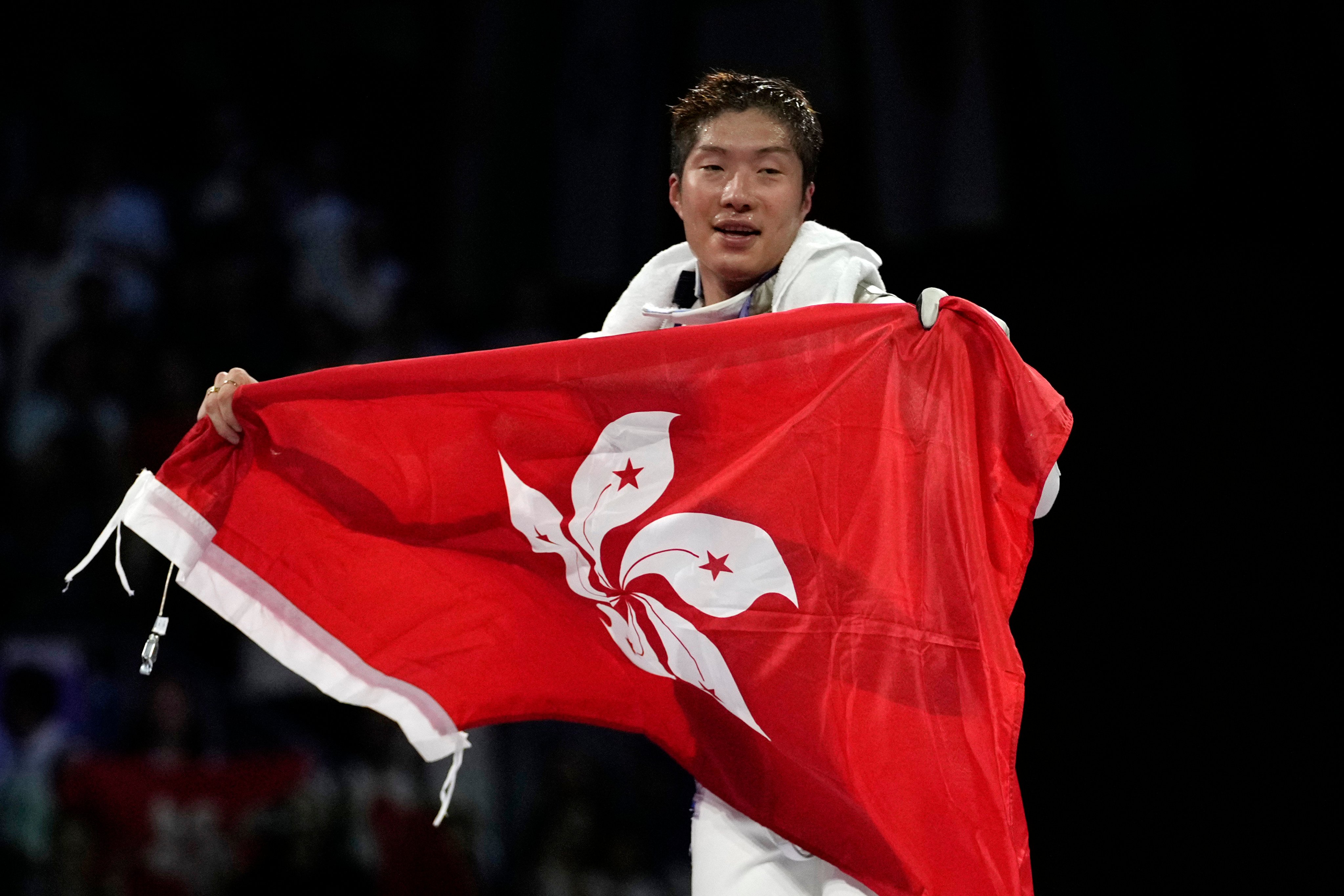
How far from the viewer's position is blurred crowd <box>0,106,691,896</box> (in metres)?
4.20

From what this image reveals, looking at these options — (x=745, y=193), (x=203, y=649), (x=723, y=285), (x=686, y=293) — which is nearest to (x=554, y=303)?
(x=203, y=649)

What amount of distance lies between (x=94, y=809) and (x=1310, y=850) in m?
3.67

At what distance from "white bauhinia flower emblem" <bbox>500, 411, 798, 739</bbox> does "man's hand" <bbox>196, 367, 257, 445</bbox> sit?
459mm

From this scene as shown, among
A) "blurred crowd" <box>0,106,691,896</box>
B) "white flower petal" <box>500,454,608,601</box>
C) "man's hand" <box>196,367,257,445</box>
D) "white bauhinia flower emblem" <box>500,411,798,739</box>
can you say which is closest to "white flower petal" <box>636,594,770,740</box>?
"white bauhinia flower emblem" <box>500,411,798,739</box>

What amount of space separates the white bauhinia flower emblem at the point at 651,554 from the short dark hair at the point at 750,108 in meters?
0.52

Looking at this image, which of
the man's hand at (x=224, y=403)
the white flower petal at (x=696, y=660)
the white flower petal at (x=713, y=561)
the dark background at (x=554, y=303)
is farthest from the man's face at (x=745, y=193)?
the dark background at (x=554, y=303)

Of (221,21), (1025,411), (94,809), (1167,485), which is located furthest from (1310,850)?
(221,21)

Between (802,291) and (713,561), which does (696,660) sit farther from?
(802,291)

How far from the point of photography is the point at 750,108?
2270mm

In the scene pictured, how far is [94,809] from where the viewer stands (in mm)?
4164

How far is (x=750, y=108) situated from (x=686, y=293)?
363 millimetres

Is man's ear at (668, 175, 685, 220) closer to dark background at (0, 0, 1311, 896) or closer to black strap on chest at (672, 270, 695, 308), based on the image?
black strap on chest at (672, 270, 695, 308)

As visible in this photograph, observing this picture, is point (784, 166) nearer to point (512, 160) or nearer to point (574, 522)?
point (574, 522)

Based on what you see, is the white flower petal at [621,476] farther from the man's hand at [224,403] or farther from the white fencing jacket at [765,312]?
the man's hand at [224,403]
